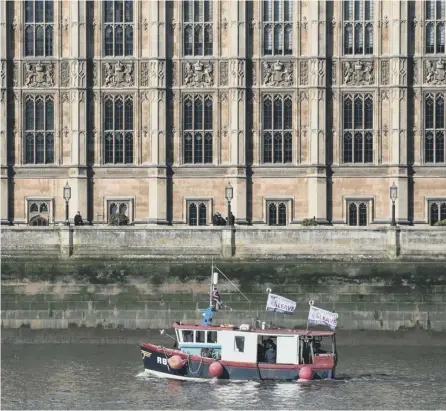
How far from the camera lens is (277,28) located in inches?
4063

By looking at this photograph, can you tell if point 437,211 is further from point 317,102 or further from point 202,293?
point 202,293

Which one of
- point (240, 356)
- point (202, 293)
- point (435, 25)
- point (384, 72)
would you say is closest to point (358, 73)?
point (384, 72)

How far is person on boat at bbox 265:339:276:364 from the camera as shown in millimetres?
A: 76562

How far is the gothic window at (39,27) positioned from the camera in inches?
4082

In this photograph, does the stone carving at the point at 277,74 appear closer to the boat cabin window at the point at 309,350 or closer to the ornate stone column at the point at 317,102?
the ornate stone column at the point at 317,102

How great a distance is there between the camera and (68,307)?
8644 centimetres

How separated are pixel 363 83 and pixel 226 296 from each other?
20764mm

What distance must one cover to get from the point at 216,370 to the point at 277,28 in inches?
1245

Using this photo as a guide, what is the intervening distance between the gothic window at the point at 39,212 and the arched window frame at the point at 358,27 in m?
17.7

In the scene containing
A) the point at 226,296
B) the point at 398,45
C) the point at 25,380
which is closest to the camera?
the point at 25,380

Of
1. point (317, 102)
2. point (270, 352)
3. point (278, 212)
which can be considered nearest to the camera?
point (270, 352)

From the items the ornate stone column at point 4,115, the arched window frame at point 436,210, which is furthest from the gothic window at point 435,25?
the ornate stone column at point 4,115

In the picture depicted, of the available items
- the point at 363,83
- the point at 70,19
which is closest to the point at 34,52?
the point at 70,19

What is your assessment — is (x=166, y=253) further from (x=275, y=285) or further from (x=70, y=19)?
(x=70, y=19)
